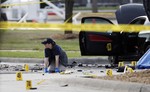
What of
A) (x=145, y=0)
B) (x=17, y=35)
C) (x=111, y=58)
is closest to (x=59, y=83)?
(x=145, y=0)

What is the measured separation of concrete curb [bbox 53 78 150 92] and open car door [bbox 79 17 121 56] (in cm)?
573

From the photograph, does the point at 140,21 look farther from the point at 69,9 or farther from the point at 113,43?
the point at 69,9

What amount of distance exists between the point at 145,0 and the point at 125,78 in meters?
1.52

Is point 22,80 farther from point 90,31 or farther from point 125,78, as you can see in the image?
point 90,31

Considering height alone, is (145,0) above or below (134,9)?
above

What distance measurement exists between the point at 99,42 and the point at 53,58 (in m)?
2.58

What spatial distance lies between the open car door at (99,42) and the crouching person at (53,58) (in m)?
2.23

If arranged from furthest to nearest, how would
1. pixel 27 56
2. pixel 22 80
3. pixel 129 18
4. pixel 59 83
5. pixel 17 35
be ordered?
pixel 17 35, pixel 129 18, pixel 27 56, pixel 22 80, pixel 59 83

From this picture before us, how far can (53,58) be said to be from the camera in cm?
1594

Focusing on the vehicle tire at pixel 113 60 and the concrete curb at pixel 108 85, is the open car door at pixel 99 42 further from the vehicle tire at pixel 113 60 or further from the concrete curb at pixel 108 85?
the concrete curb at pixel 108 85

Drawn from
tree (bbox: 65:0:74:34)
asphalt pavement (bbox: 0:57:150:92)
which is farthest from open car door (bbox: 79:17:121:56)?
tree (bbox: 65:0:74:34)

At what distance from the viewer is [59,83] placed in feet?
40.7

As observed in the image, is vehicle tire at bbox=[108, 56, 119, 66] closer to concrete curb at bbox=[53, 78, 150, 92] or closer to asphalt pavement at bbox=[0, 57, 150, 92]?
asphalt pavement at bbox=[0, 57, 150, 92]

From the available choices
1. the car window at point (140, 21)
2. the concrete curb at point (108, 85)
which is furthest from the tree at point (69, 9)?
the concrete curb at point (108, 85)
